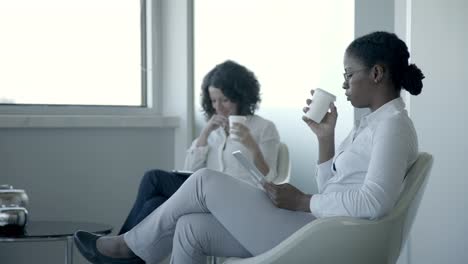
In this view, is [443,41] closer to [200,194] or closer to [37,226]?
[200,194]

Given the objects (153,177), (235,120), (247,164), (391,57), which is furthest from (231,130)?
(391,57)

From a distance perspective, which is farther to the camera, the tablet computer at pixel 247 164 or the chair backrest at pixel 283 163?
A: the chair backrest at pixel 283 163

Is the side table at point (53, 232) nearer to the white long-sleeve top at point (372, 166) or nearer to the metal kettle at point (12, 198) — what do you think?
the metal kettle at point (12, 198)

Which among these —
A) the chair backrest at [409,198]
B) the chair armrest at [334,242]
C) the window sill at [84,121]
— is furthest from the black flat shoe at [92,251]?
the window sill at [84,121]

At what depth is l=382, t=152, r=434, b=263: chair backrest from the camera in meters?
2.14

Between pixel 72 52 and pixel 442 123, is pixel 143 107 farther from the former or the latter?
pixel 442 123

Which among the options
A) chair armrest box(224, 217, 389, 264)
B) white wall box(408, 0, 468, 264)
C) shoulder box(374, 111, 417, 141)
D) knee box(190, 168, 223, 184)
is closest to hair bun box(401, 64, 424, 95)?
shoulder box(374, 111, 417, 141)

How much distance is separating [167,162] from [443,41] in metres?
1.64

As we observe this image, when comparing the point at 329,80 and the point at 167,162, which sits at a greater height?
the point at 329,80

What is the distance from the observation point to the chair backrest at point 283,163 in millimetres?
3489

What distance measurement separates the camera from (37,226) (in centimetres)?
311

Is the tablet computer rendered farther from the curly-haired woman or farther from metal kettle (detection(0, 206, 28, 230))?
metal kettle (detection(0, 206, 28, 230))

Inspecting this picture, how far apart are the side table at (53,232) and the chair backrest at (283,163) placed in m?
0.84

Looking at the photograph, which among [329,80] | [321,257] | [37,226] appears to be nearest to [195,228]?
[321,257]
